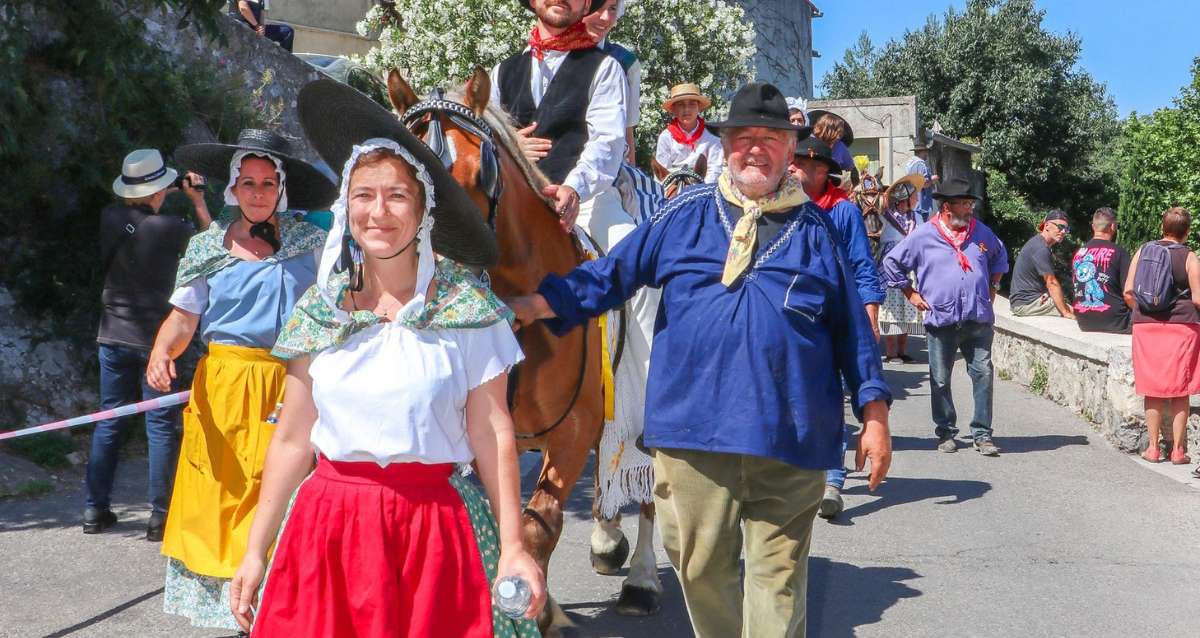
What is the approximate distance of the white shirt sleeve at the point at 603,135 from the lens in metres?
4.61

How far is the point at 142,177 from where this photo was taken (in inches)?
289

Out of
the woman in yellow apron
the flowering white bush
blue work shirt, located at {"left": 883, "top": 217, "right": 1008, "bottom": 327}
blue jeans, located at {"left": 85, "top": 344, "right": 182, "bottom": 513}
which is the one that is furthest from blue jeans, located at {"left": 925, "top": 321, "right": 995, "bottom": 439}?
the flowering white bush

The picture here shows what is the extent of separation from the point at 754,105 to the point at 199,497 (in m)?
2.75

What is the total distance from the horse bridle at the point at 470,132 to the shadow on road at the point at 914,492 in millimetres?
4482

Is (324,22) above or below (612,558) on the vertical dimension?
above

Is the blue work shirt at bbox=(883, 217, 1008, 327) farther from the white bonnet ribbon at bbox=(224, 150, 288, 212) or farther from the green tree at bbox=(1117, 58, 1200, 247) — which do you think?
the green tree at bbox=(1117, 58, 1200, 247)

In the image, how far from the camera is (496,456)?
3.11 meters

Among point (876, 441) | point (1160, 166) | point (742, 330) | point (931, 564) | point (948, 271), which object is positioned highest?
point (1160, 166)

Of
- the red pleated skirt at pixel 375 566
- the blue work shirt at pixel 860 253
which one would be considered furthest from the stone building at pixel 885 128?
the red pleated skirt at pixel 375 566

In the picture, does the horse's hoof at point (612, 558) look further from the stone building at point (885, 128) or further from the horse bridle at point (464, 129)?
the stone building at point (885, 128)

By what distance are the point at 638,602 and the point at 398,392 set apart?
2800 millimetres

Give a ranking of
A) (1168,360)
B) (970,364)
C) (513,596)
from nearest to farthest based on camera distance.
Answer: (513,596)
(1168,360)
(970,364)

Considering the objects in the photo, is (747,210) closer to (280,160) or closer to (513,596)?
(513,596)

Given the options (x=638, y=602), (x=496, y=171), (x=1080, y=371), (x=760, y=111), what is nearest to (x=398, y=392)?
(x=496, y=171)
